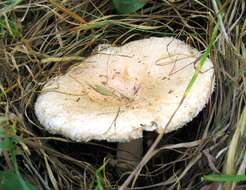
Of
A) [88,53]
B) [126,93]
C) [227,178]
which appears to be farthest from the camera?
[88,53]

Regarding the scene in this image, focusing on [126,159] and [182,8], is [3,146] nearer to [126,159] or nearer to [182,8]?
[126,159]

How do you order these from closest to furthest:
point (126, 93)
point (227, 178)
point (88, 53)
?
point (227, 178)
point (126, 93)
point (88, 53)

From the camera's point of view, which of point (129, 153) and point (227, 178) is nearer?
point (227, 178)

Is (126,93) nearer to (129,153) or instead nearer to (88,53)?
(129,153)

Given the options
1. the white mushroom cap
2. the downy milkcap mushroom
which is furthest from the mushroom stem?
the white mushroom cap

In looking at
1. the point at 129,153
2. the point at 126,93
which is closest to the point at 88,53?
the point at 126,93

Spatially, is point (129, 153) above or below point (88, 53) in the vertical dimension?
below

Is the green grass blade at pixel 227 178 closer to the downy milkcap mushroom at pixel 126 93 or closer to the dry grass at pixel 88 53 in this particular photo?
Answer: the dry grass at pixel 88 53
